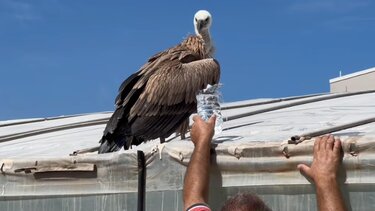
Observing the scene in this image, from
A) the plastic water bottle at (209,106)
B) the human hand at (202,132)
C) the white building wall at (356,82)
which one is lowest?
the human hand at (202,132)

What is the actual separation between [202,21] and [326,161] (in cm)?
328

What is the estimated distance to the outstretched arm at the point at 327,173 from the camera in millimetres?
2742

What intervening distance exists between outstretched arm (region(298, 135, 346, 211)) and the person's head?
51 centimetres

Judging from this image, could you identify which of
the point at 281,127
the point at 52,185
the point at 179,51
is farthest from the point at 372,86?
the point at 52,185

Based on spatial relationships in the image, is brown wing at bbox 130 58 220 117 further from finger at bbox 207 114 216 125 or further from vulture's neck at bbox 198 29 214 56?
finger at bbox 207 114 216 125

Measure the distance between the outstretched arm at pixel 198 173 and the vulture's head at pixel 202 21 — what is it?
2.83 m

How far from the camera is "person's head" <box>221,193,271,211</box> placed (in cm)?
229

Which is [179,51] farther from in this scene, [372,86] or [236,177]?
[372,86]

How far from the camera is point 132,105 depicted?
5031mm

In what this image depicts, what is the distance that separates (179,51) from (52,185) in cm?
228

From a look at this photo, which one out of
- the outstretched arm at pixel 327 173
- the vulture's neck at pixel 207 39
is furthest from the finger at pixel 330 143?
the vulture's neck at pixel 207 39

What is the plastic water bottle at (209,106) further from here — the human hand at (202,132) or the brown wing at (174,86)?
the brown wing at (174,86)

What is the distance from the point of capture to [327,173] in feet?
9.11

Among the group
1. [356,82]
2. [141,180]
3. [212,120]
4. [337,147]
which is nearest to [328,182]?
[337,147]
